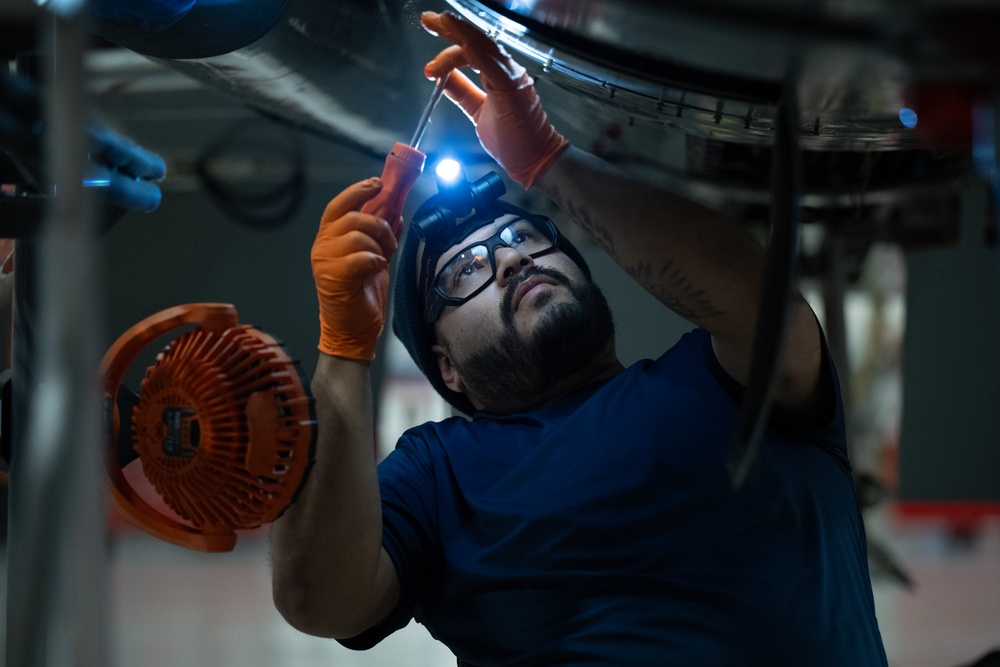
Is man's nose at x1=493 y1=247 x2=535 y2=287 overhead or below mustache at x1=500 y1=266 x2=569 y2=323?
overhead

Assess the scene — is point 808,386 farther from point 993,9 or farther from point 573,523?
point 993,9

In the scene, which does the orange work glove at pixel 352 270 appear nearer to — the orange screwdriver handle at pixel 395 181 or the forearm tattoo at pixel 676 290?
the orange screwdriver handle at pixel 395 181

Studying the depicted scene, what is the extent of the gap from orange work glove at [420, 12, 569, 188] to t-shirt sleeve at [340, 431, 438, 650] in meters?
0.37

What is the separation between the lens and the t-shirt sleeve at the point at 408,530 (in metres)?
0.99

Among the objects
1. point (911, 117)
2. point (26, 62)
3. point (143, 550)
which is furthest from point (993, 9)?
point (143, 550)

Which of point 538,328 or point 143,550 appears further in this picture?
point 143,550

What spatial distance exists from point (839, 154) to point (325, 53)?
76 cm

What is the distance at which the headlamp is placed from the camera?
1053 mm

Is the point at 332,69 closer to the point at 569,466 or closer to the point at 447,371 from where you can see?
the point at 447,371

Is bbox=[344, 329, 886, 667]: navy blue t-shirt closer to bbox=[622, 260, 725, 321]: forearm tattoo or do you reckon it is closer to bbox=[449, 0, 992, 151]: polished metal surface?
bbox=[622, 260, 725, 321]: forearm tattoo

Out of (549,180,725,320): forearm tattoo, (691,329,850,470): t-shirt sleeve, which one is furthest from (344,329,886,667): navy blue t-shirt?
(549,180,725,320): forearm tattoo

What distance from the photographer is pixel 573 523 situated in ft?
3.18

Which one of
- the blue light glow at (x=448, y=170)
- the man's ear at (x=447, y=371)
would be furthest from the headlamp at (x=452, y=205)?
the man's ear at (x=447, y=371)

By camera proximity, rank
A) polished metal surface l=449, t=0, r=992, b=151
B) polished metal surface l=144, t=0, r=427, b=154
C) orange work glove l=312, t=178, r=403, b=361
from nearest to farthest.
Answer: polished metal surface l=449, t=0, r=992, b=151 → orange work glove l=312, t=178, r=403, b=361 → polished metal surface l=144, t=0, r=427, b=154
